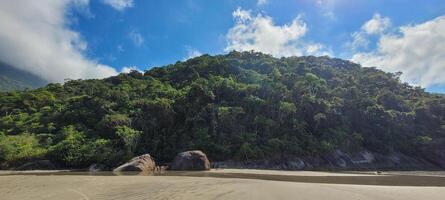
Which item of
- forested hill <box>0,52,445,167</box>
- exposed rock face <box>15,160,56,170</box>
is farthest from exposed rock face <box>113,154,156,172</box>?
exposed rock face <box>15,160,56,170</box>

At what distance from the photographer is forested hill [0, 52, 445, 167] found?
48969 mm

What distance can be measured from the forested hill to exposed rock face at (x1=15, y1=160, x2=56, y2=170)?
5.37 ft

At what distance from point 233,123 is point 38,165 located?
30.5 meters

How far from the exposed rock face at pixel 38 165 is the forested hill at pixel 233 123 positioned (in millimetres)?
1637

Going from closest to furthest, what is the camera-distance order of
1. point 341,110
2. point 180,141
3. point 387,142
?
1. point 180,141
2. point 387,142
3. point 341,110

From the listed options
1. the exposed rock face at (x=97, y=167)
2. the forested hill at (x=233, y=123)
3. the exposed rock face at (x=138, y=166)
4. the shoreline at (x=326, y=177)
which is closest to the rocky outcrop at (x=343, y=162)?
the forested hill at (x=233, y=123)

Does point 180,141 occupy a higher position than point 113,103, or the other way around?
point 113,103

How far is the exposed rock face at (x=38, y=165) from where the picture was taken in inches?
1635

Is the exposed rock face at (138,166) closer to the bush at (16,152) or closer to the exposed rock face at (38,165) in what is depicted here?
the exposed rock face at (38,165)

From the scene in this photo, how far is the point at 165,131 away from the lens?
56.8 m

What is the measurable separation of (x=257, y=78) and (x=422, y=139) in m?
36.6

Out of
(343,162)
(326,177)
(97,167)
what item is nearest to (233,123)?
(343,162)

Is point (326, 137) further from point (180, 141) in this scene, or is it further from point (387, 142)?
point (180, 141)

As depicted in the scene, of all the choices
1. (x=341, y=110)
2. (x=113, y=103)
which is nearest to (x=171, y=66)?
(x=113, y=103)
